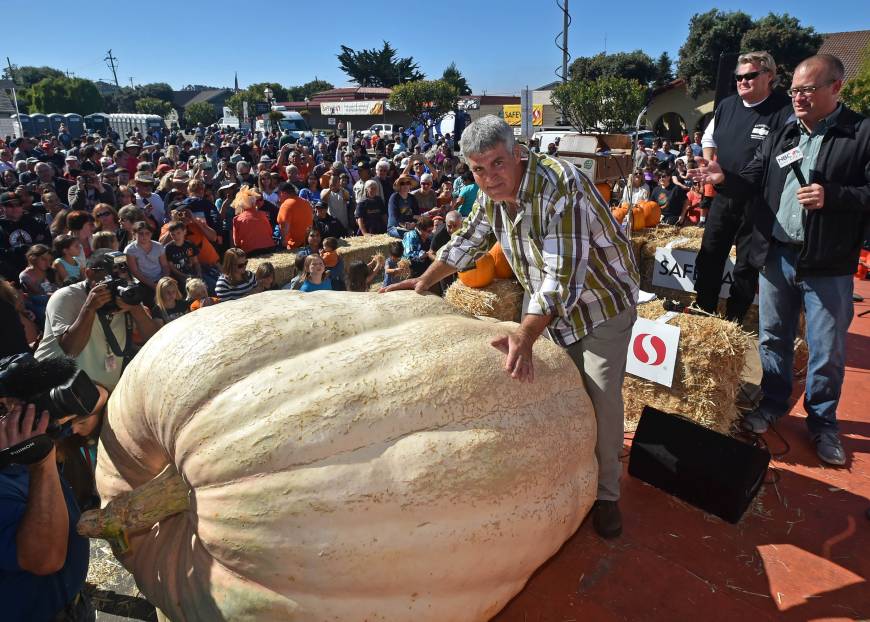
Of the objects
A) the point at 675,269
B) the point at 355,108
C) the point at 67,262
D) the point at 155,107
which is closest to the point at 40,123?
the point at 355,108

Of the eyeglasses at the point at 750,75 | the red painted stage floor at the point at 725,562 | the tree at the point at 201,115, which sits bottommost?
the red painted stage floor at the point at 725,562

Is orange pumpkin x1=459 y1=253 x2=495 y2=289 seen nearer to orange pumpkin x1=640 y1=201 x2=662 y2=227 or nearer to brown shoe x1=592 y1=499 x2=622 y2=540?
brown shoe x1=592 y1=499 x2=622 y2=540

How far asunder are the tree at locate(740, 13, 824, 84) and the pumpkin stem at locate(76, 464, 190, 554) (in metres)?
36.9

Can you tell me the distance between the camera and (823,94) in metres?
3.12

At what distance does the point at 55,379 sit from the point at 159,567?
847 mm

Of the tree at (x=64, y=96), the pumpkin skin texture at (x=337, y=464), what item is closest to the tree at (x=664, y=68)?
the pumpkin skin texture at (x=337, y=464)

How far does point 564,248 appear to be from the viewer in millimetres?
2395

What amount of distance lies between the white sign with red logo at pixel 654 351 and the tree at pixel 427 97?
1493 inches

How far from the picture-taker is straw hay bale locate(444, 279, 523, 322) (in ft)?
Answer: 18.8

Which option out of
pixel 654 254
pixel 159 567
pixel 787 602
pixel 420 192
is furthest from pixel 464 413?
pixel 420 192

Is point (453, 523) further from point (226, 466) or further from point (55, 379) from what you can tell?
point (55, 379)

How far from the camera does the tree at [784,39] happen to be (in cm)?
3059

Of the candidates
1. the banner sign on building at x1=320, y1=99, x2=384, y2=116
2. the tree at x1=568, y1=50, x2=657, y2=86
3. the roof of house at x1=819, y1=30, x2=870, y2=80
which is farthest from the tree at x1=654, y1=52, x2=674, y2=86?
the banner sign on building at x1=320, y1=99, x2=384, y2=116

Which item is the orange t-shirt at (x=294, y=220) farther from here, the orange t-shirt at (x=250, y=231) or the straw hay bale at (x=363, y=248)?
the straw hay bale at (x=363, y=248)
